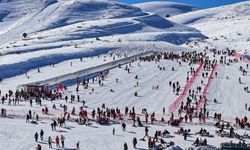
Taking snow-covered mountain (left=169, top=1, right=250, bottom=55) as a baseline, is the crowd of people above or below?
below

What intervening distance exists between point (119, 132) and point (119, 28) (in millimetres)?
88421

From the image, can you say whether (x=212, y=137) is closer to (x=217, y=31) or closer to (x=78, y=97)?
(x=78, y=97)

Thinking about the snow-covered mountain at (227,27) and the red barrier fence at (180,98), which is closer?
the red barrier fence at (180,98)

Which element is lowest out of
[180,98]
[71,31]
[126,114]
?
[180,98]

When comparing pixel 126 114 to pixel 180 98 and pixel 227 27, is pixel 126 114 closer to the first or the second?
pixel 180 98

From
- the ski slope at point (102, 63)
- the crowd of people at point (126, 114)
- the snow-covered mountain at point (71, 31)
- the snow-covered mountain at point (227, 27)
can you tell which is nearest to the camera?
the crowd of people at point (126, 114)

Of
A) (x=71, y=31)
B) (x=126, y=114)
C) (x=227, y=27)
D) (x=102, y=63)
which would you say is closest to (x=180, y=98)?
(x=126, y=114)

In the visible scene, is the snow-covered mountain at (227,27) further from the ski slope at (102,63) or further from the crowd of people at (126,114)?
the crowd of people at (126,114)

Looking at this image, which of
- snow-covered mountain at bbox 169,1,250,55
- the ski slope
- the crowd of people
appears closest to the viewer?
the crowd of people

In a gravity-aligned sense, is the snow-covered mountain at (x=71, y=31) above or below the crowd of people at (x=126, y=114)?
above

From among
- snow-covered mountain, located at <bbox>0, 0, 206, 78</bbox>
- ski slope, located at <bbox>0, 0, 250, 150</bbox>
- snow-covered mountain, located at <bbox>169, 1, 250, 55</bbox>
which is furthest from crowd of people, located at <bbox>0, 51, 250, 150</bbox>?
snow-covered mountain, located at <bbox>169, 1, 250, 55</bbox>

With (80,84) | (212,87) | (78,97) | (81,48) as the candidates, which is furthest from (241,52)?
(78,97)

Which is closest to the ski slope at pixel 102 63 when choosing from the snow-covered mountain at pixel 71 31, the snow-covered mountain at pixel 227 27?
the snow-covered mountain at pixel 71 31

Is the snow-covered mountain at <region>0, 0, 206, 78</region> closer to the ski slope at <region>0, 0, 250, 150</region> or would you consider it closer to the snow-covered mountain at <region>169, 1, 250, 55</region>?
the ski slope at <region>0, 0, 250, 150</region>
